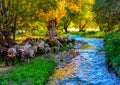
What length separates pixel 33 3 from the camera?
26031 mm

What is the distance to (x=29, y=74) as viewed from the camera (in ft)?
50.4

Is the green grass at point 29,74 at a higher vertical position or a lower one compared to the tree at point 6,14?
lower

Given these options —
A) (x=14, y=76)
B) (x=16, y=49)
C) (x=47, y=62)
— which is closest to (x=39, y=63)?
(x=47, y=62)

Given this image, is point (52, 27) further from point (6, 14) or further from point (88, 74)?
point (88, 74)

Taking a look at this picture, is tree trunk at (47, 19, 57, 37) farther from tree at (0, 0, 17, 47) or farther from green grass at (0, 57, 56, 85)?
green grass at (0, 57, 56, 85)

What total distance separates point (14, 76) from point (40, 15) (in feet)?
53.1

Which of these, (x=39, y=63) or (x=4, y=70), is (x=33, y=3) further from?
(x=4, y=70)

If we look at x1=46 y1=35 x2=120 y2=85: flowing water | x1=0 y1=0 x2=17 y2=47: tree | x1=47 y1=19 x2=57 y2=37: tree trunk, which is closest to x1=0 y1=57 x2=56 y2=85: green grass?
x1=46 y1=35 x2=120 y2=85: flowing water

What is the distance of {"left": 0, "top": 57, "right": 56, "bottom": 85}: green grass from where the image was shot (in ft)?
46.5

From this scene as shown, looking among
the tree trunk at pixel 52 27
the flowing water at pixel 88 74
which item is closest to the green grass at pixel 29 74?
the flowing water at pixel 88 74

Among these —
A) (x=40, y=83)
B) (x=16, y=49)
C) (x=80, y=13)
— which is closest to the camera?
(x=40, y=83)

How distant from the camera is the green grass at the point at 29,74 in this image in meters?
14.2

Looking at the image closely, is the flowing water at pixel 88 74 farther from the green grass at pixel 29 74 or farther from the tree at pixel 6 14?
the tree at pixel 6 14

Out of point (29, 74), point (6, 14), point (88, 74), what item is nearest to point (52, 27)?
point (6, 14)
